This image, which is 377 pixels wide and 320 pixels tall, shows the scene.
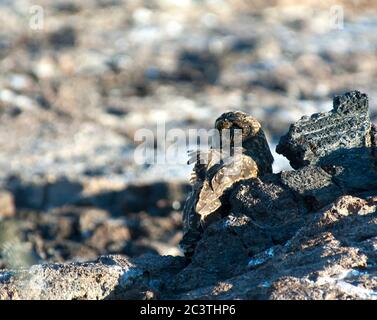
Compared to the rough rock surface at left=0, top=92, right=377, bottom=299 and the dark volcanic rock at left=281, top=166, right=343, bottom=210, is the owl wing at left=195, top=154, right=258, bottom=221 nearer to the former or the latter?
the rough rock surface at left=0, top=92, right=377, bottom=299

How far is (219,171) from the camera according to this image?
400 inches

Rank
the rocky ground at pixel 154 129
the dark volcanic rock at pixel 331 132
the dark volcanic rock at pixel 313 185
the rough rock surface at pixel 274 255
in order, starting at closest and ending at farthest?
the rough rock surface at pixel 274 255, the rocky ground at pixel 154 129, the dark volcanic rock at pixel 313 185, the dark volcanic rock at pixel 331 132

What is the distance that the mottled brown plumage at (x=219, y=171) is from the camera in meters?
10.1

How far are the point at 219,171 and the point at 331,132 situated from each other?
1108mm

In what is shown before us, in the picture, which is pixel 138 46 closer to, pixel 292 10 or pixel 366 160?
pixel 292 10

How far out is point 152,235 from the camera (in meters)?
23.6

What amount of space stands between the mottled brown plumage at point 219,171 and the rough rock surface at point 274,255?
0.16 m

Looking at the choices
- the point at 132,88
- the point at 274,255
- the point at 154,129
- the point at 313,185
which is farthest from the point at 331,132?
the point at 132,88

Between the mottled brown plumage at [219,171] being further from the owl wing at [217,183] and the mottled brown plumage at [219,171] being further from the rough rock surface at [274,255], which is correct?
the rough rock surface at [274,255]

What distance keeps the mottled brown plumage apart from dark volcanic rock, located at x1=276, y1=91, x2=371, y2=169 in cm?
28

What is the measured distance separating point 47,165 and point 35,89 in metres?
6.48

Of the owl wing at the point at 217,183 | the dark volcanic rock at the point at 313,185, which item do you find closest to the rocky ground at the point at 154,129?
the dark volcanic rock at the point at 313,185

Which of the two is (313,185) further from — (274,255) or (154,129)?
(154,129)
